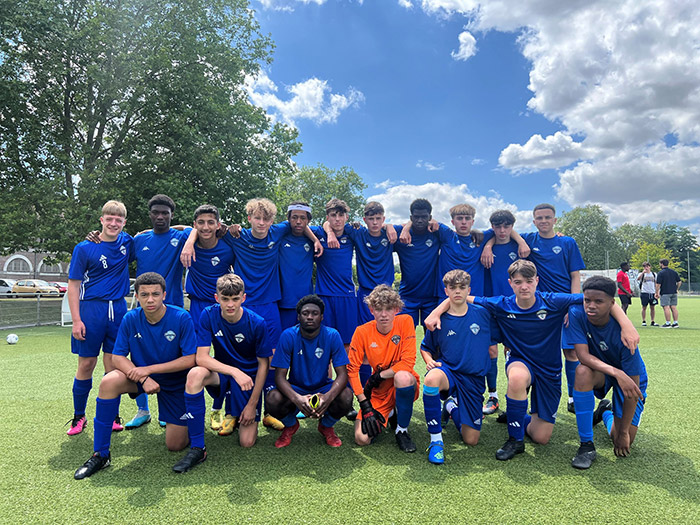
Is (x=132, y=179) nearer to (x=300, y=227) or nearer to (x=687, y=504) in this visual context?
(x=300, y=227)

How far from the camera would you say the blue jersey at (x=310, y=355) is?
375 cm

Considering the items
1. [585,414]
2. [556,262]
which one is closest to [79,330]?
[585,414]

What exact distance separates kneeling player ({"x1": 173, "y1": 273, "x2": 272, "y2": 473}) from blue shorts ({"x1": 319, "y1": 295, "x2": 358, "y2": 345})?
1184 mm

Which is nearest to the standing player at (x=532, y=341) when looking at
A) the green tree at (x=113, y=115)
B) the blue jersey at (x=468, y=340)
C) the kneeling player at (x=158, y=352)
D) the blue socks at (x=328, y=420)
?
the blue jersey at (x=468, y=340)

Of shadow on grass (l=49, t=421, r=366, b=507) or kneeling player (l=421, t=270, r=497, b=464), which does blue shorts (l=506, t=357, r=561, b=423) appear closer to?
kneeling player (l=421, t=270, r=497, b=464)

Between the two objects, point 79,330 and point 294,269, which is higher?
point 294,269

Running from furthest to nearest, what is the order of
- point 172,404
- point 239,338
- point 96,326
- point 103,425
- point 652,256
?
point 652,256 < point 96,326 < point 239,338 < point 172,404 < point 103,425

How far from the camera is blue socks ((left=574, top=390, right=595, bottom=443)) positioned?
3.25 meters

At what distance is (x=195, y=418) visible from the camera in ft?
10.7

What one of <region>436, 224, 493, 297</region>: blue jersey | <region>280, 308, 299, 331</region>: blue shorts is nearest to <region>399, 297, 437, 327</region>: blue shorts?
<region>436, 224, 493, 297</region>: blue jersey

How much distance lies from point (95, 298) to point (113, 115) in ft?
43.2

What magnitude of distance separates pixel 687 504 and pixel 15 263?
5719cm

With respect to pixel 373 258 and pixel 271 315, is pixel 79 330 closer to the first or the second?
pixel 271 315

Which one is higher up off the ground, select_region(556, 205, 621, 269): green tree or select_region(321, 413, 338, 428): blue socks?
select_region(556, 205, 621, 269): green tree
